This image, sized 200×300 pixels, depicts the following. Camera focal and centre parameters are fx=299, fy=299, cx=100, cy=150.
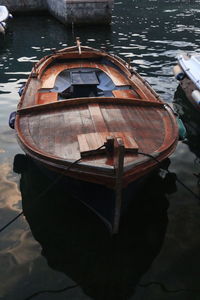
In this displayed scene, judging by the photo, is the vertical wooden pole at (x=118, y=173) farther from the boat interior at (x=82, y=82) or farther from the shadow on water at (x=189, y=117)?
the shadow on water at (x=189, y=117)

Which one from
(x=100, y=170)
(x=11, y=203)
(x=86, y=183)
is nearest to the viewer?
(x=100, y=170)

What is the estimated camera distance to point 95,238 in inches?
270

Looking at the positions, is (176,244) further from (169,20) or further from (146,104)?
(169,20)

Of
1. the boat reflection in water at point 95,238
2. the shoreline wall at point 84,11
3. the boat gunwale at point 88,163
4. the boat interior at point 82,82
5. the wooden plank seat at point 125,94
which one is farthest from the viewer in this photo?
the shoreline wall at point 84,11

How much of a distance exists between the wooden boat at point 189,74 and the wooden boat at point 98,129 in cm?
290

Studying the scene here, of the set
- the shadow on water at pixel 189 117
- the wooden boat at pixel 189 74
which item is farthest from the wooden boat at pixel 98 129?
the wooden boat at pixel 189 74

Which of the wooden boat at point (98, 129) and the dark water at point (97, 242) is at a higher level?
the wooden boat at point (98, 129)

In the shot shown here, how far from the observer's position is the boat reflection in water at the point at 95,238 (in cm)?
604

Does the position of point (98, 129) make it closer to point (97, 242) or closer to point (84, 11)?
point (97, 242)

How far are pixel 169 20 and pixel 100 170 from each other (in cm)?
2681

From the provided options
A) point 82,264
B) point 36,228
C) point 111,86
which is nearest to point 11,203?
point 36,228

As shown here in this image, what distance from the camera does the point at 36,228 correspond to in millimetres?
7148

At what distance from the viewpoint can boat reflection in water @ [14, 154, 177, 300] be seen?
19.8 feet

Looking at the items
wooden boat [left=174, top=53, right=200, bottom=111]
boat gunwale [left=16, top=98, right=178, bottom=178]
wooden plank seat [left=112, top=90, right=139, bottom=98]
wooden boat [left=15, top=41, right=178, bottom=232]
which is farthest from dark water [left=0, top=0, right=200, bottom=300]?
wooden plank seat [left=112, top=90, right=139, bottom=98]
